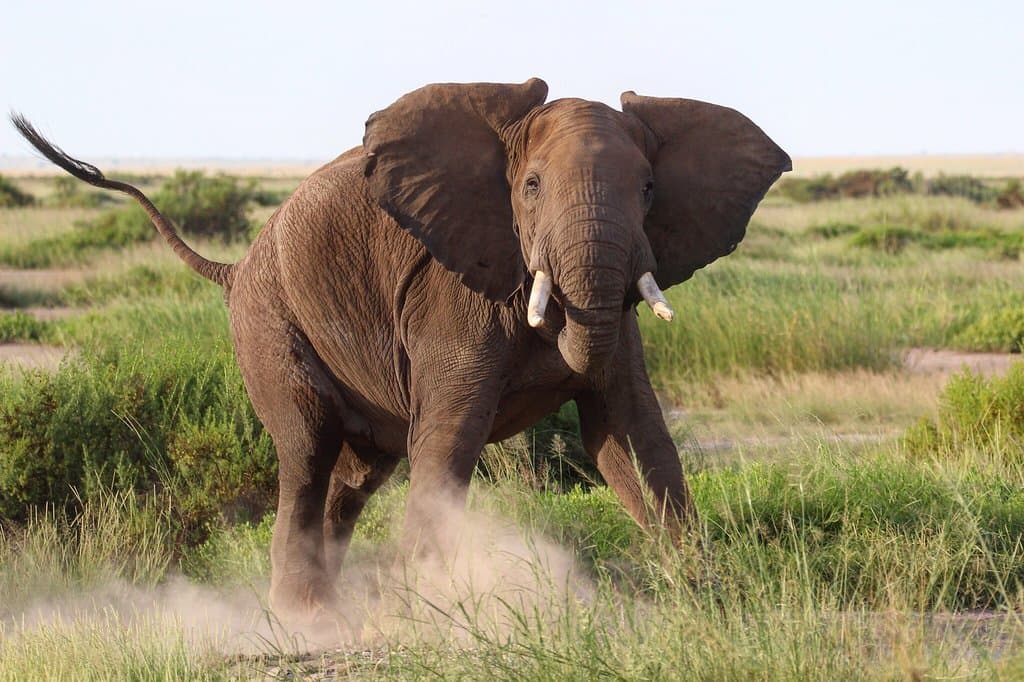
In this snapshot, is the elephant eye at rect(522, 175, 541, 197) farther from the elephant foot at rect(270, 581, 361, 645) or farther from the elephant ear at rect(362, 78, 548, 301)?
the elephant foot at rect(270, 581, 361, 645)

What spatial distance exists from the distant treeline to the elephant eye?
44983 mm

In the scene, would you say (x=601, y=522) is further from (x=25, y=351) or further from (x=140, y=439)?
(x=25, y=351)

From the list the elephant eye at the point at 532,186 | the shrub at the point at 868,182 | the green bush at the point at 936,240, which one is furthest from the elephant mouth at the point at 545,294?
the shrub at the point at 868,182

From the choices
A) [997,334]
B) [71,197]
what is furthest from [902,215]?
[71,197]

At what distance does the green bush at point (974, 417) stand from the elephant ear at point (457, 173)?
4.14m

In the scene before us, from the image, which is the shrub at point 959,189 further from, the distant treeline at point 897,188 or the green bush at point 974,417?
the green bush at point 974,417

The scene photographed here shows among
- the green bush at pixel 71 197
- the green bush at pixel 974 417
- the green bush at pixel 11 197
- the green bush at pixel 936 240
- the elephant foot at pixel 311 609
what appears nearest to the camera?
the elephant foot at pixel 311 609

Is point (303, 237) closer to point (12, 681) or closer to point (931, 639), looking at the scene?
point (12, 681)

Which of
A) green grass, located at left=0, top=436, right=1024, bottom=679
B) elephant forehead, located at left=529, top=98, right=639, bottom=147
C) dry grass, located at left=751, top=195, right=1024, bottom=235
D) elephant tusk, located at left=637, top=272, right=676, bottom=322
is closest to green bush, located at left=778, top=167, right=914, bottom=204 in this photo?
dry grass, located at left=751, top=195, right=1024, bottom=235

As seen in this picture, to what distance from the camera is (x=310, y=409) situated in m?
6.69

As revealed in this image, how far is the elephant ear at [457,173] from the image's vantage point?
5742mm

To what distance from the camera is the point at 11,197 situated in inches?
1955

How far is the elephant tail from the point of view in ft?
23.9

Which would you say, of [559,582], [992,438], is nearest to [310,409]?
[559,582]
